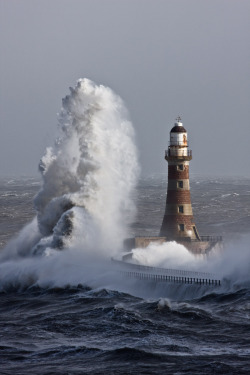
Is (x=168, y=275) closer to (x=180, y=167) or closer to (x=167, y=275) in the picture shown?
(x=167, y=275)

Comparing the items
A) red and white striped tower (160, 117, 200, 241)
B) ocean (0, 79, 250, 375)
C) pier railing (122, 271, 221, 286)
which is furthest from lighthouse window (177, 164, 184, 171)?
pier railing (122, 271, 221, 286)

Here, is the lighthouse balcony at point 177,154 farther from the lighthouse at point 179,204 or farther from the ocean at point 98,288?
the ocean at point 98,288

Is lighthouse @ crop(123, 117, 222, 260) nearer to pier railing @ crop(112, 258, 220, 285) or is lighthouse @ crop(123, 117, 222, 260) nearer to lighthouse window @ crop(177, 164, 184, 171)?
lighthouse window @ crop(177, 164, 184, 171)

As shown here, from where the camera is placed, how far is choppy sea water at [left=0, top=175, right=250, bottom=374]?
87.0 ft

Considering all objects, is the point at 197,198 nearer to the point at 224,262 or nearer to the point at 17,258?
the point at 17,258

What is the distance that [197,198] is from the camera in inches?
4934

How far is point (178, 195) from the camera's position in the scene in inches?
1848

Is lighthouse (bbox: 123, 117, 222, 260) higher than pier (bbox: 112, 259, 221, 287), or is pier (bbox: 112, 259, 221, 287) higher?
lighthouse (bbox: 123, 117, 222, 260)

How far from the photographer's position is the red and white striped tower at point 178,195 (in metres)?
47.0

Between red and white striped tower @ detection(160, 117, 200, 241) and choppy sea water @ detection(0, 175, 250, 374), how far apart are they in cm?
358

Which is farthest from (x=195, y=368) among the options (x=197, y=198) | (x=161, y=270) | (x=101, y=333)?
Result: (x=197, y=198)

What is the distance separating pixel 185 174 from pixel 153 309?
13933 millimetres

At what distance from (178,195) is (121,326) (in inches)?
635

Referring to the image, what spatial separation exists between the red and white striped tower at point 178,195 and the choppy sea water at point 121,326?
3579 mm
